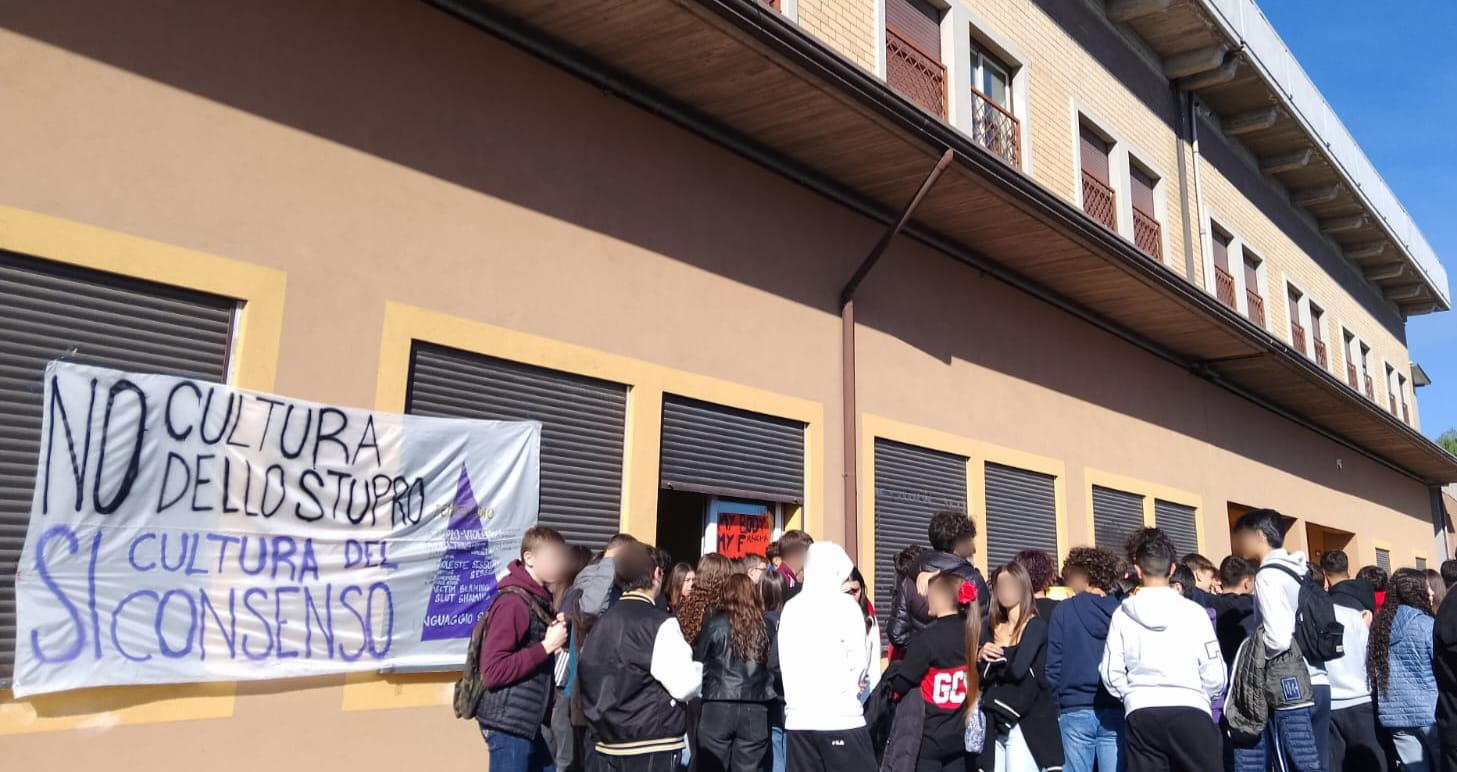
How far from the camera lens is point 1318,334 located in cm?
2406

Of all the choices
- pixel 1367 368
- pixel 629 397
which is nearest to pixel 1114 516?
pixel 629 397

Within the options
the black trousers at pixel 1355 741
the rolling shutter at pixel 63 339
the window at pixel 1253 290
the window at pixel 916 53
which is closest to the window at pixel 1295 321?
the window at pixel 1253 290

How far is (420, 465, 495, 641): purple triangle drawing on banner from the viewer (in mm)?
6531

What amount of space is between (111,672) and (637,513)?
3595 mm

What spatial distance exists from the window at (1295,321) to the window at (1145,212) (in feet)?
24.2

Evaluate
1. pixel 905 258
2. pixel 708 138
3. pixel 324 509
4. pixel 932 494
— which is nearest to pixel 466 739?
pixel 324 509

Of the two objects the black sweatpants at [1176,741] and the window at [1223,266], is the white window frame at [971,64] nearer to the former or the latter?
the window at [1223,266]

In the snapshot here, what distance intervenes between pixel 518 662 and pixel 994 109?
10.6 meters

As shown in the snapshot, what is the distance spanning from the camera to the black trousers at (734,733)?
235 inches

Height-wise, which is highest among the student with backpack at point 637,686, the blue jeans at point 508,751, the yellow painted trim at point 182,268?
the yellow painted trim at point 182,268

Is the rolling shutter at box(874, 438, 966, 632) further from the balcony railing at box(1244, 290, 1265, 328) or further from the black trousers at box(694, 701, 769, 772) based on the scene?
the balcony railing at box(1244, 290, 1265, 328)

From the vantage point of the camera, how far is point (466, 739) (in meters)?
6.57

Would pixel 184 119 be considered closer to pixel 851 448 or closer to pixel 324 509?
pixel 324 509

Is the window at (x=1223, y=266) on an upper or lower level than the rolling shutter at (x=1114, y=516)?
upper
